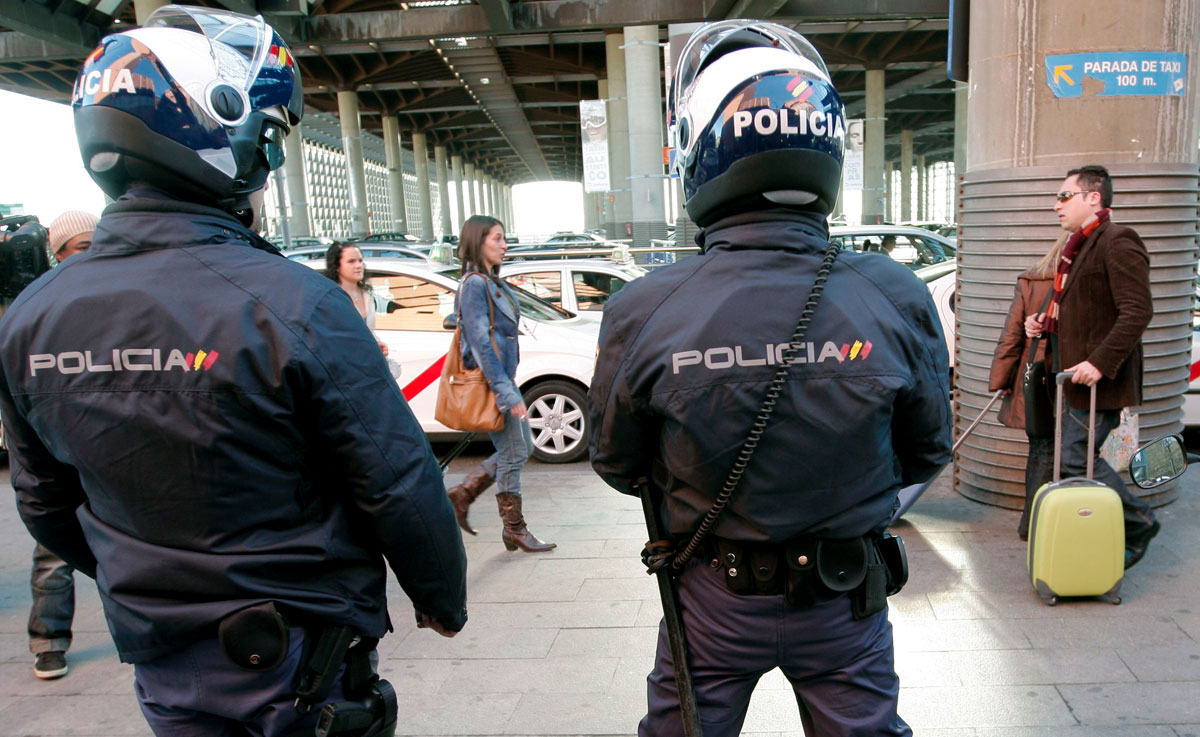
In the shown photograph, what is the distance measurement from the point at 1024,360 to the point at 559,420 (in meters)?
3.91

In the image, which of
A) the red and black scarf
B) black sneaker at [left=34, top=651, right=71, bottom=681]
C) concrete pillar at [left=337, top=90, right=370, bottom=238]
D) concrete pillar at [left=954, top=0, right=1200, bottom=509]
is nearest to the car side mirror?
concrete pillar at [left=954, top=0, right=1200, bottom=509]

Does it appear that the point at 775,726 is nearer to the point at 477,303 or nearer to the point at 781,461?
the point at 781,461

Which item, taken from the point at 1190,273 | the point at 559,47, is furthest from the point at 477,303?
the point at 559,47

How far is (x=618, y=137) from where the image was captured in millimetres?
31844

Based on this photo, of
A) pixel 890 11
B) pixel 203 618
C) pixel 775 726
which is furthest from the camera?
pixel 890 11

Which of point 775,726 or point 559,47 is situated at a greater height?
point 559,47

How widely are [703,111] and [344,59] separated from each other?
137 feet

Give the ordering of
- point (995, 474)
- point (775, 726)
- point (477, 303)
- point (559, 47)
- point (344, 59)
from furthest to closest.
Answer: point (344, 59) < point (559, 47) < point (995, 474) < point (477, 303) < point (775, 726)

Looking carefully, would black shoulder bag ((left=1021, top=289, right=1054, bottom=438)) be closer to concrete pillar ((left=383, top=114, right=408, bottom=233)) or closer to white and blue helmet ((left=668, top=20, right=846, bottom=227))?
white and blue helmet ((left=668, top=20, right=846, bottom=227))

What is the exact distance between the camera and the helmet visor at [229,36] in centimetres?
202

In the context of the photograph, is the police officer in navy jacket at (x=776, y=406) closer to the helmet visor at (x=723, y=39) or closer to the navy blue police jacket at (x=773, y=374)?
the navy blue police jacket at (x=773, y=374)

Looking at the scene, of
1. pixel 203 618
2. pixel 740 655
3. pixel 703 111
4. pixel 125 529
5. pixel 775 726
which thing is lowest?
pixel 775 726

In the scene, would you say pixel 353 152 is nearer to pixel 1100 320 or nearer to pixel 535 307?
pixel 535 307

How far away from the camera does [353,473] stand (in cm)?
187
